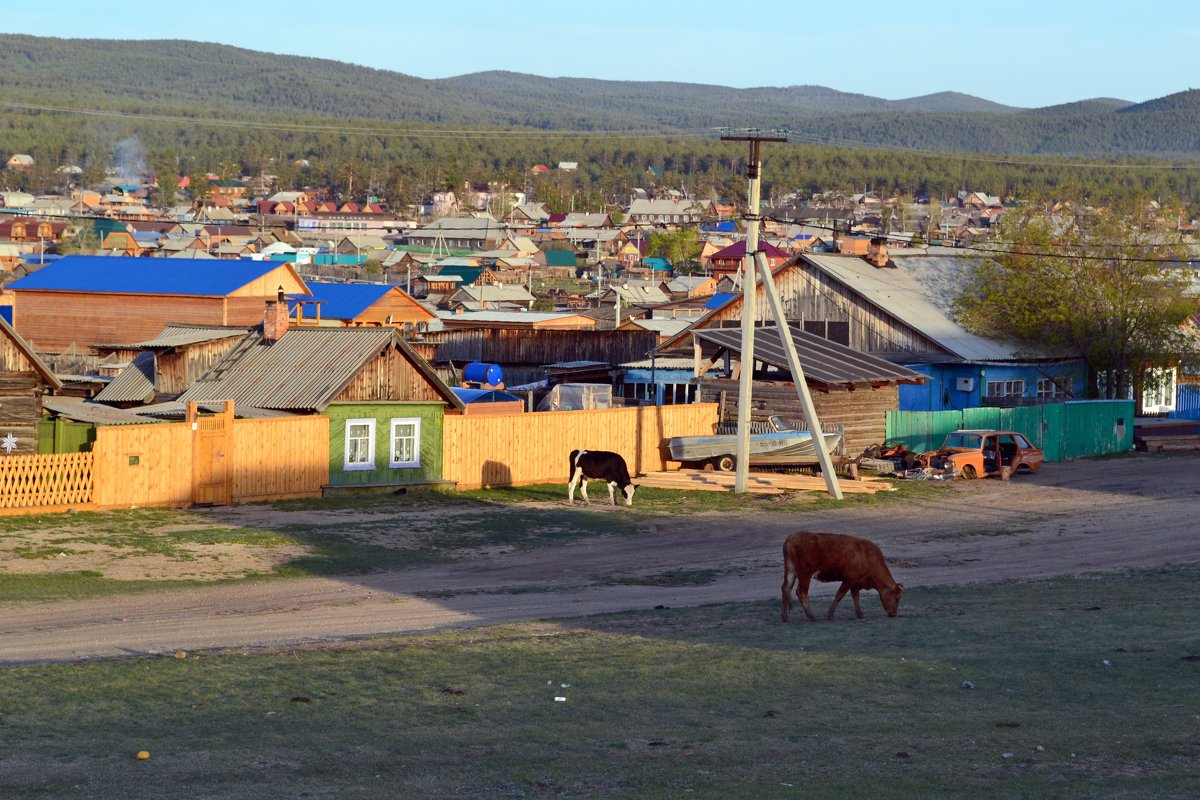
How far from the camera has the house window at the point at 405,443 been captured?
1446 inches

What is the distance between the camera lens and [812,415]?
37.1 m

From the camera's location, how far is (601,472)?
35.6 metres

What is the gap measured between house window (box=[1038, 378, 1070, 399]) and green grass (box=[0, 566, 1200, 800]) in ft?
132

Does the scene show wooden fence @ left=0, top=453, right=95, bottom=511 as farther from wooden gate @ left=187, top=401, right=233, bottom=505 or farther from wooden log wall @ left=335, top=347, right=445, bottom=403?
wooden log wall @ left=335, top=347, right=445, bottom=403

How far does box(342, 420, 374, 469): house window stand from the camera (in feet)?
118

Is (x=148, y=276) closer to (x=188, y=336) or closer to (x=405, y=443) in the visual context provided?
(x=188, y=336)

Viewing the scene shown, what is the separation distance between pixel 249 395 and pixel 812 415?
1395 centimetres

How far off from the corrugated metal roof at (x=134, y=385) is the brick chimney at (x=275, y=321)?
4.71 metres

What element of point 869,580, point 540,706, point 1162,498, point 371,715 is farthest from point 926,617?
point 1162,498

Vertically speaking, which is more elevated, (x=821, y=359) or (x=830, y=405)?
(x=821, y=359)

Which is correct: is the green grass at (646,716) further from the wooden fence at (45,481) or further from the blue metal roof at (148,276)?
the blue metal roof at (148,276)

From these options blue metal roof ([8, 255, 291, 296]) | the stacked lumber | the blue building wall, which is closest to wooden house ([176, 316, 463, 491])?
the stacked lumber

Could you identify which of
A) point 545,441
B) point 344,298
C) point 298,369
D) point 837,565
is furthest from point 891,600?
point 344,298

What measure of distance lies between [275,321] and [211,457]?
285 inches
